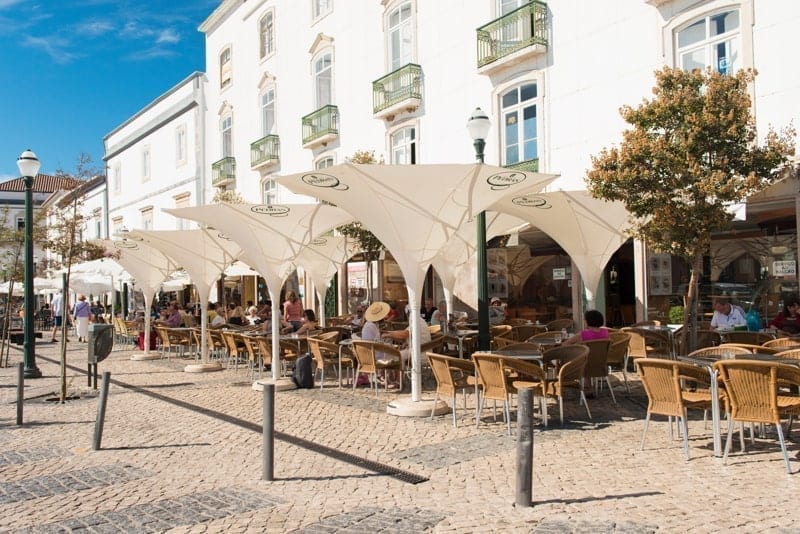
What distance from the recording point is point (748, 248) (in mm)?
13703

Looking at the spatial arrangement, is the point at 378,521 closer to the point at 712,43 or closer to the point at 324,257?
the point at 712,43

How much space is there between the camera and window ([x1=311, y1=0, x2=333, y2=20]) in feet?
79.0

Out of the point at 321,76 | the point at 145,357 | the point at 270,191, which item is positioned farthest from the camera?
the point at 270,191

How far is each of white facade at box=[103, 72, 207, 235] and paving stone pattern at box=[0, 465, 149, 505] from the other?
25.8 meters

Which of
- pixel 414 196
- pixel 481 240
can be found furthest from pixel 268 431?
pixel 481 240

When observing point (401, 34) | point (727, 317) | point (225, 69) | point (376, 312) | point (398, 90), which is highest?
point (225, 69)

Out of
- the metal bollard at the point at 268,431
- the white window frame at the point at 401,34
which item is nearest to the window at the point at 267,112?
the white window frame at the point at 401,34

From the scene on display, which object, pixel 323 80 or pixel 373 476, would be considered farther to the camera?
pixel 323 80

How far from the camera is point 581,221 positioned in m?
12.6

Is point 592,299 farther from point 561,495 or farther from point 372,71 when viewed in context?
point 372,71

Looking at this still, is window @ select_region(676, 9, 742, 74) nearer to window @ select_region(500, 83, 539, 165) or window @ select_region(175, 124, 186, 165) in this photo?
window @ select_region(500, 83, 539, 165)

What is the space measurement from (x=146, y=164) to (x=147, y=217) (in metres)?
2.93

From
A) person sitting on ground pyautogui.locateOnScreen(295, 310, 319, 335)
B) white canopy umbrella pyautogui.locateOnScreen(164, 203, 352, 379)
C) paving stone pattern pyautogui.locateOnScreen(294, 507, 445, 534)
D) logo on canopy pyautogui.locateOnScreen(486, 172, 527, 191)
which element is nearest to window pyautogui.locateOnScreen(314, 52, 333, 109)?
person sitting on ground pyautogui.locateOnScreen(295, 310, 319, 335)

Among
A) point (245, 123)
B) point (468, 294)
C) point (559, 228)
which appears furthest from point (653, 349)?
point (245, 123)
